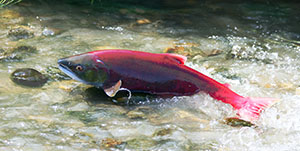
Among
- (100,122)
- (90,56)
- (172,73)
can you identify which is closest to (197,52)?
(172,73)

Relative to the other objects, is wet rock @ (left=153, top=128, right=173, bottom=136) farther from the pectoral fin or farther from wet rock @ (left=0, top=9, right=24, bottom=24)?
wet rock @ (left=0, top=9, right=24, bottom=24)

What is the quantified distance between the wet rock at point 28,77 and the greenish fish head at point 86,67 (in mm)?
464

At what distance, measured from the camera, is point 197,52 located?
5434 mm

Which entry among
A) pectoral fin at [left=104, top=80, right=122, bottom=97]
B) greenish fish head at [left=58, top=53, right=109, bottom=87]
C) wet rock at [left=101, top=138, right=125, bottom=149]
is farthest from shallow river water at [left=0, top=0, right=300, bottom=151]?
greenish fish head at [left=58, top=53, right=109, bottom=87]

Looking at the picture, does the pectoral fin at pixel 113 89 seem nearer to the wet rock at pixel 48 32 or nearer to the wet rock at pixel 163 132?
the wet rock at pixel 163 132

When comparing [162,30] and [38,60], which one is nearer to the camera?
[38,60]

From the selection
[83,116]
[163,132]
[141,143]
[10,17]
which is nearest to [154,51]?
[83,116]

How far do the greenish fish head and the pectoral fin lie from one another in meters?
0.12

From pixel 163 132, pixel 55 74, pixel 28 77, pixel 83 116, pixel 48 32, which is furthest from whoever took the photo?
pixel 48 32

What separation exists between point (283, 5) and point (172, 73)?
505cm

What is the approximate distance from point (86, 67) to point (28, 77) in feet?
2.46

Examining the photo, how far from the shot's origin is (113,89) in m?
3.71

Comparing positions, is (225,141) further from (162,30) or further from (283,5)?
(283,5)

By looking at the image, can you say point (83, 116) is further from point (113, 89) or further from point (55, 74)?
point (55, 74)
